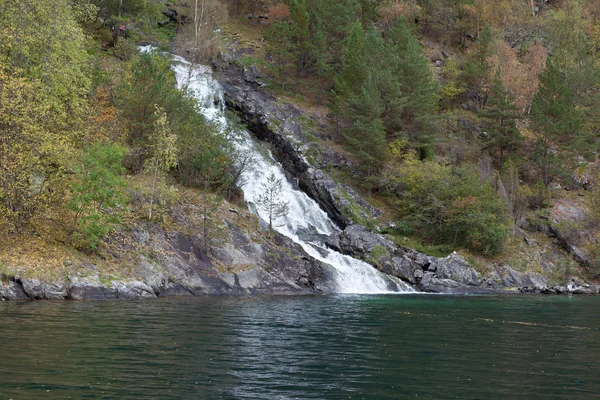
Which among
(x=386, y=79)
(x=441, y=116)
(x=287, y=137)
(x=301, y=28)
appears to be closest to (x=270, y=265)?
(x=287, y=137)

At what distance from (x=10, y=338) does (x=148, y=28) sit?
6051 centimetres

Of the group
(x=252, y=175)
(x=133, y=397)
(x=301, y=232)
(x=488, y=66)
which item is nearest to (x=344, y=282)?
(x=301, y=232)

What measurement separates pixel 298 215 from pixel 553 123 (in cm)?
3364

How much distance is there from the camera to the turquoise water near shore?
12258mm

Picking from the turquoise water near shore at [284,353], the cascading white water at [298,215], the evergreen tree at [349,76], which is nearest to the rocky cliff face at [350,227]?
the cascading white water at [298,215]

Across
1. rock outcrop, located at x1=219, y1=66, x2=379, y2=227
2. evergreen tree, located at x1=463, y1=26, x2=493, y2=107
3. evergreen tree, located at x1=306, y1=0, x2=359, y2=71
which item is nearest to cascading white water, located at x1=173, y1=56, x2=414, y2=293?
rock outcrop, located at x1=219, y1=66, x2=379, y2=227

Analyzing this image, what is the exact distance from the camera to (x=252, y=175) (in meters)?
52.4

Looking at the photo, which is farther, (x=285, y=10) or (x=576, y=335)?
(x=285, y=10)

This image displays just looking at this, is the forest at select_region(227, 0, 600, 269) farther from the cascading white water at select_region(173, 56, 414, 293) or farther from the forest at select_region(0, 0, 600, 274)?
the cascading white water at select_region(173, 56, 414, 293)

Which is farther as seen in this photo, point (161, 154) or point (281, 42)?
point (281, 42)

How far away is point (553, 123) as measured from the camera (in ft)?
203

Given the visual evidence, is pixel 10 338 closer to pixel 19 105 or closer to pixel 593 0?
pixel 19 105

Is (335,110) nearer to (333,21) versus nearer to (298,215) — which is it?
(333,21)

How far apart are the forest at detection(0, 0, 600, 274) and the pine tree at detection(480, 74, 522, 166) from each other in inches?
9.4
